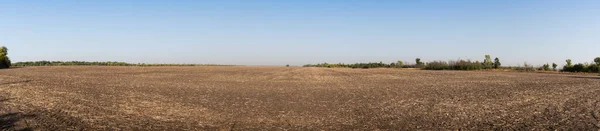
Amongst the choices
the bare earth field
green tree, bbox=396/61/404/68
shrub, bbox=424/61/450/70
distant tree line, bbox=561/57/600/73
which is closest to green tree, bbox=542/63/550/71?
distant tree line, bbox=561/57/600/73

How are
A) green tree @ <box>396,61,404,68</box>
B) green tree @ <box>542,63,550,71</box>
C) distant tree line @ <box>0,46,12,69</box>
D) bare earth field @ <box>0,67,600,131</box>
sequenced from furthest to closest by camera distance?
green tree @ <box>396,61,404,68</box> → green tree @ <box>542,63,550,71</box> → distant tree line @ <box>0,46,12,69</box> → bare earth field @ <box>0,67,600,131</box>

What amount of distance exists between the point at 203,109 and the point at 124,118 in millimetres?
2223

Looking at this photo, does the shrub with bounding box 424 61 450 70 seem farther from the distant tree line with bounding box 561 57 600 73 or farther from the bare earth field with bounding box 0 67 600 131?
the bare earth field with bounding box 0 67 600 131

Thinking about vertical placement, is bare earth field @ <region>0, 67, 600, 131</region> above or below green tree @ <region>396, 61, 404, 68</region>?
below

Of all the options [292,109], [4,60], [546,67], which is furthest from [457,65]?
[4,60]

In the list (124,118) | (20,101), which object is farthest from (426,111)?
(20,101)

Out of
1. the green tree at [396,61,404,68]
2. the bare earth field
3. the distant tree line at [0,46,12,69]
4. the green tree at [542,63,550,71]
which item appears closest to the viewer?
the bare earth field

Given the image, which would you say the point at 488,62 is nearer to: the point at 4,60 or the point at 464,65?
the point at 464,65

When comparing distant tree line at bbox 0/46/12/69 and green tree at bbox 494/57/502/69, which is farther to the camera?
green tree at bbox 494/57/502/69

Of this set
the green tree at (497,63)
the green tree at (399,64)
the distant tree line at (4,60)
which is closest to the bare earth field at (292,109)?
the distant tree line at (4,60)

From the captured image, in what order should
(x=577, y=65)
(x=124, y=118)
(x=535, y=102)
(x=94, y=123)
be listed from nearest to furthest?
(x=94, y=123) → (x=124, y=118) → (x=535, y=102) → (x=577, y=65)

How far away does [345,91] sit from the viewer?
16078 mm

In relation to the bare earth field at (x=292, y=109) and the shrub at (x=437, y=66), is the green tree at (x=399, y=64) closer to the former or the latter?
the shrub at (x=437, y=66)

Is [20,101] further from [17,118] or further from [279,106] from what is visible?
[279,106]
